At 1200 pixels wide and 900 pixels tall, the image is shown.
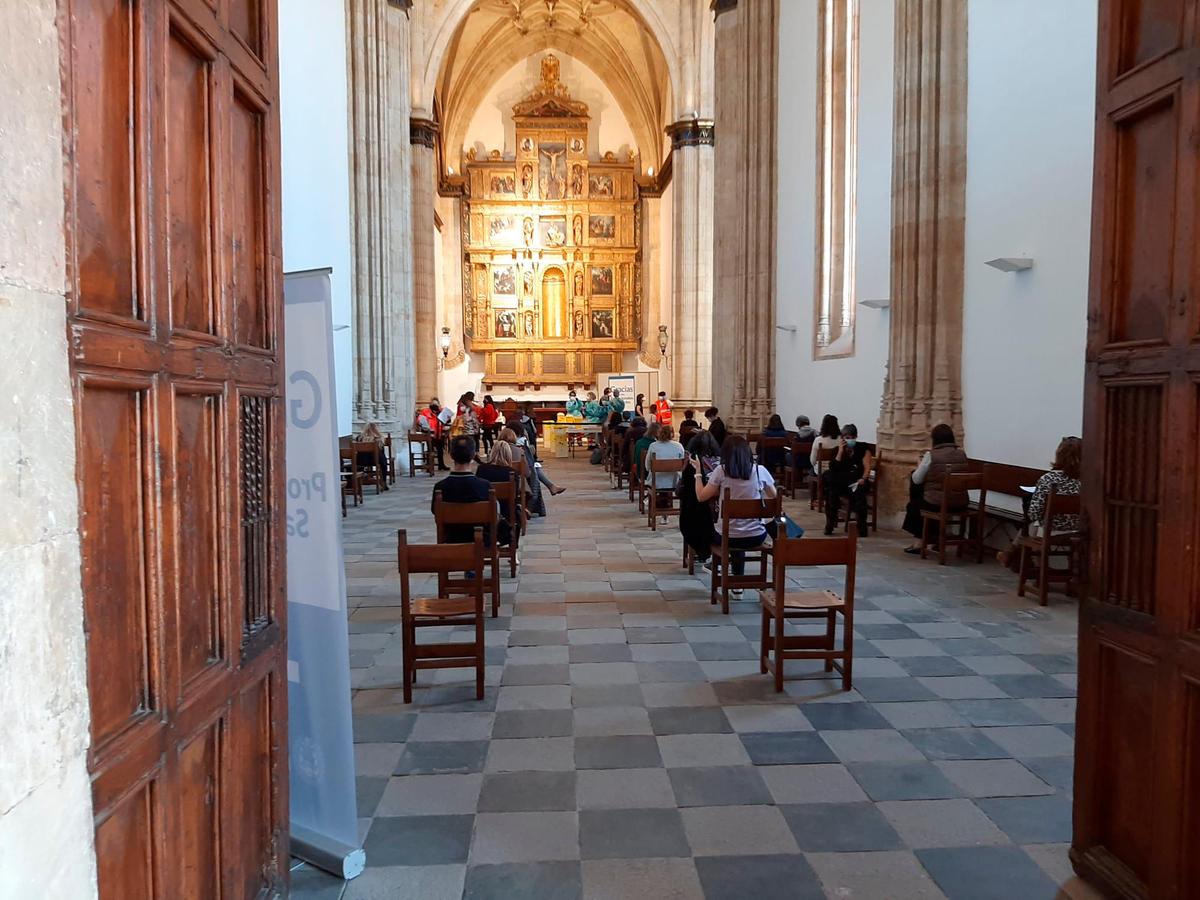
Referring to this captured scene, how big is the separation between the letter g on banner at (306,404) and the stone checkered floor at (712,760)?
151 centimetres

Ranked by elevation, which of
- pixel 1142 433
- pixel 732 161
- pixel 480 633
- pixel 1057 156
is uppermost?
pixel 732 161

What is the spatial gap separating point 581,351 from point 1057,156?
24422 millimetres

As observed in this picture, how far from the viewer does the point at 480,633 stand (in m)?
4.21

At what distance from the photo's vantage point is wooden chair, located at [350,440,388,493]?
1234 cm

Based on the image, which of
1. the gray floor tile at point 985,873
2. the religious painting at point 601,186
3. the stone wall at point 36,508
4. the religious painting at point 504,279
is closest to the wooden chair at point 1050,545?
the gray floor tile at point 985,873

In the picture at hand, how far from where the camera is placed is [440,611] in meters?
4.40

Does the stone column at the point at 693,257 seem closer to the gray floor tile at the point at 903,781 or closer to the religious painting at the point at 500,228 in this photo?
the religious painting at the point at 500,228

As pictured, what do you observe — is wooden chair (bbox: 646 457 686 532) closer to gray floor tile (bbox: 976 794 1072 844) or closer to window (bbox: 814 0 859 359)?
window (bbox: 814 0 859 359)

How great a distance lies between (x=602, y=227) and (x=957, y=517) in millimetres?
25475

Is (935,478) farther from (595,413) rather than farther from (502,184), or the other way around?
(502,184)

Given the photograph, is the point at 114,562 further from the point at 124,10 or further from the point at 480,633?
the point at 480,633

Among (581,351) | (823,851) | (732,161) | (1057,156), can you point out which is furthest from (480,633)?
(581,351)

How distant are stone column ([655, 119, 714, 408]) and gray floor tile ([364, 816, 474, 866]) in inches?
A: 843

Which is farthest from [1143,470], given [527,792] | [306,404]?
[306,404]
